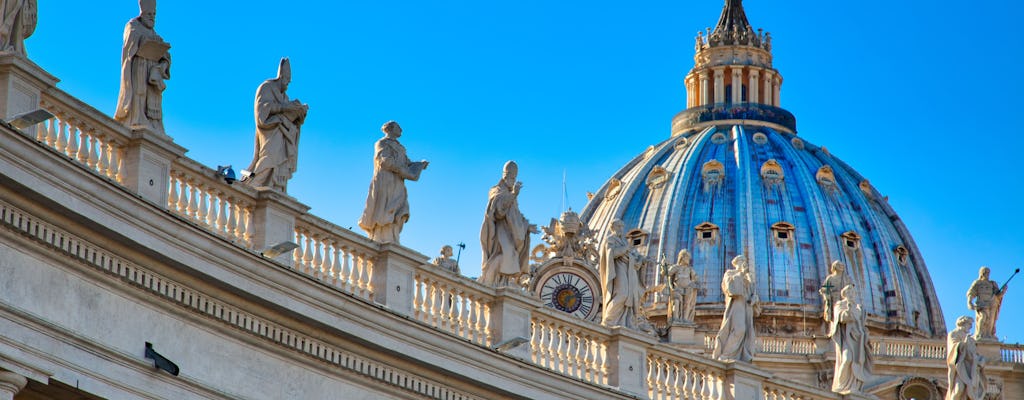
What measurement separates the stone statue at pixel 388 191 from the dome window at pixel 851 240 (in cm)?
10253

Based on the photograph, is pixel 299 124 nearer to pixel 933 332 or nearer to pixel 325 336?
pixel 325 336

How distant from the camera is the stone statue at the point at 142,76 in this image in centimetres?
2333

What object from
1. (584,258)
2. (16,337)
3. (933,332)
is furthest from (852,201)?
(16,337)

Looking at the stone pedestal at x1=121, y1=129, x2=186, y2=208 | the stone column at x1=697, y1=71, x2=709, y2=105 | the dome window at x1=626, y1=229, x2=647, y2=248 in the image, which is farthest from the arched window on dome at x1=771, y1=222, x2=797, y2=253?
the stone pedestal at x1=121, y1=129, x2=186, y2=208

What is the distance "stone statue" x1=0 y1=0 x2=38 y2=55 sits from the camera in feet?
72.0

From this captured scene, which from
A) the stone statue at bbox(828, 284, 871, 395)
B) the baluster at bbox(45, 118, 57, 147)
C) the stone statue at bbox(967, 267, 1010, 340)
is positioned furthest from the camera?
the stone statue at bbox(967, 267, 1010, 340)

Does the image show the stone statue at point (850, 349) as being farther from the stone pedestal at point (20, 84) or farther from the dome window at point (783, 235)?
the dome window at point (783, 235)

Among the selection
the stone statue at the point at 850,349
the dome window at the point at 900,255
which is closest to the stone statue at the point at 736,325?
the stone statue at the point at 850,349

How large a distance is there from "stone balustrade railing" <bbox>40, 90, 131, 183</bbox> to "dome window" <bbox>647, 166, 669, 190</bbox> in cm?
10766

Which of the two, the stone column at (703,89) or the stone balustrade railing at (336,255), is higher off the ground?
the stone column at (703,89)

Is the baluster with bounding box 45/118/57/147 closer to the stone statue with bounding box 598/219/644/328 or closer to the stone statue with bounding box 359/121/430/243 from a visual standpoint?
the stone statue with bounding box 359/121/430/243

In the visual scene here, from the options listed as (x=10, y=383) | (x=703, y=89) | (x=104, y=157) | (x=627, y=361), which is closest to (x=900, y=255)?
(x=703, y=89)

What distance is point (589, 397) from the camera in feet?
88.8

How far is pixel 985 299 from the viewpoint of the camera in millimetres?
76438
